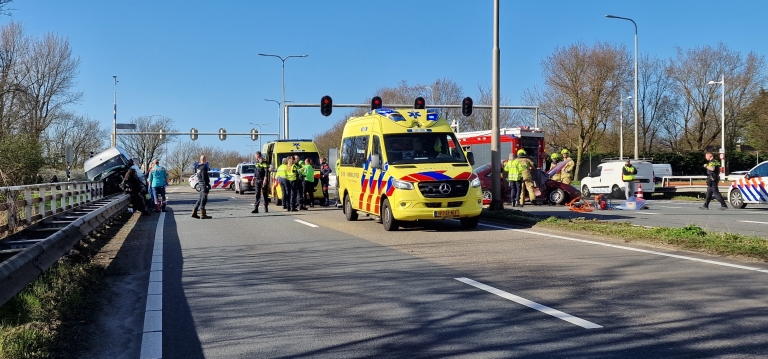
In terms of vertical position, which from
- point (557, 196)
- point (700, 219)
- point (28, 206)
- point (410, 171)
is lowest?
point (700, 219)

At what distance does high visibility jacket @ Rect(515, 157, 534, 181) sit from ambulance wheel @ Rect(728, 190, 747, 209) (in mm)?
6145

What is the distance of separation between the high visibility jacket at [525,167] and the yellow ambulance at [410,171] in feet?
24.6

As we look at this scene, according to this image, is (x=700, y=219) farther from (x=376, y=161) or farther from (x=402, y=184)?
(x=376, y=161)

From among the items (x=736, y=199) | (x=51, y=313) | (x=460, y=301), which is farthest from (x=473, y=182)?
(x=736, y=199)

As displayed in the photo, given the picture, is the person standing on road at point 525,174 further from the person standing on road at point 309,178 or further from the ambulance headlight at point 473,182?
the ambulance headlight at point 473,182

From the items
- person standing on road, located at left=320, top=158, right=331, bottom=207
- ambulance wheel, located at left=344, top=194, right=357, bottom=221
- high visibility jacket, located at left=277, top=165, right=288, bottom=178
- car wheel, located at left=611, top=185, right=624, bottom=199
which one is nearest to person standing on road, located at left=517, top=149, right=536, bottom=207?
person standing on road, located at left=320, top=158, right=331, bottom=207

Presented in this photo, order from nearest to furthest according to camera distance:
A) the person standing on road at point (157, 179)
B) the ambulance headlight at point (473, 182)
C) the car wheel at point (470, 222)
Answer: the ambulance headlight at point (473, 182), the car wheel at point (470, 222), the person standing on road at point (157, 179)

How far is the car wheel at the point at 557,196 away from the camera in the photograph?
2331 cm

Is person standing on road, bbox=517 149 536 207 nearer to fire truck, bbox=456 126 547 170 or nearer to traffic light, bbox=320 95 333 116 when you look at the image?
fire truck, bbox=456 126 547 170

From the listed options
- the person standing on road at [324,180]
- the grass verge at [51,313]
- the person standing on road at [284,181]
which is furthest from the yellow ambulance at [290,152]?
the grass verge at [51,313]

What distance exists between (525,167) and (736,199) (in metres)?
6.46

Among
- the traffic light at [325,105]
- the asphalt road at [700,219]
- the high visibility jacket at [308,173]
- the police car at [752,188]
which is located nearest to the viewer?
the asphalt road at [700,219]

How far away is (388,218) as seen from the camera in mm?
14023

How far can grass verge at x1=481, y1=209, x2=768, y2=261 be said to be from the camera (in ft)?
31.7
